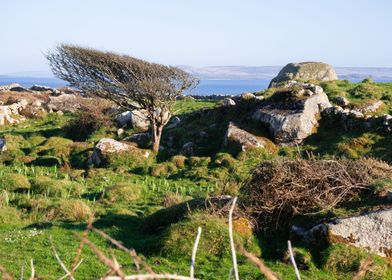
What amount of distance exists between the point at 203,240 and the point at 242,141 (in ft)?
49.2

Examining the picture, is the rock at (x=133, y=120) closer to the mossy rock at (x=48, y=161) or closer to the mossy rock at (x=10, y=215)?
the mossy rock at (x=48, y=161)

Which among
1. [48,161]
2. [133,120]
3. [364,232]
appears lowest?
[48,161]

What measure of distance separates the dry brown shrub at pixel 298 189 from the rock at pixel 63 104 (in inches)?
1447

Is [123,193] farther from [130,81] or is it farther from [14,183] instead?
[130,81]

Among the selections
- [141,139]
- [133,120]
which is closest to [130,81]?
[141,139]

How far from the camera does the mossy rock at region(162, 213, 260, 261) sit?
12.0 m

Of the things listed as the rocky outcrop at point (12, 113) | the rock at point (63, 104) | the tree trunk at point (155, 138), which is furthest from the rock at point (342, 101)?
the rocky outcrop at point (12, 113)

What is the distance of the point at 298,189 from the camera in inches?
535

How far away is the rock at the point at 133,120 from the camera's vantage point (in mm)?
35062

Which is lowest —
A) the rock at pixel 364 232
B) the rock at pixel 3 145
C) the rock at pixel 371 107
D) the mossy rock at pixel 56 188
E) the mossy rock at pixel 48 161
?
the mossy rock at pixel 48 161

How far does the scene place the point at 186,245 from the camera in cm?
1209

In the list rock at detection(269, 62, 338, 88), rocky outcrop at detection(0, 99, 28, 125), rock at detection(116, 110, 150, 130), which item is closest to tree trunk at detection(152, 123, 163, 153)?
rock at detection(116, 110, 150, 130)

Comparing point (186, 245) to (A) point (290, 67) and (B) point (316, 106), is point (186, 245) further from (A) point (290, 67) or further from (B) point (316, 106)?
(A) point (290, 67)

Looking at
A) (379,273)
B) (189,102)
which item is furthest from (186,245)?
(189,102)
